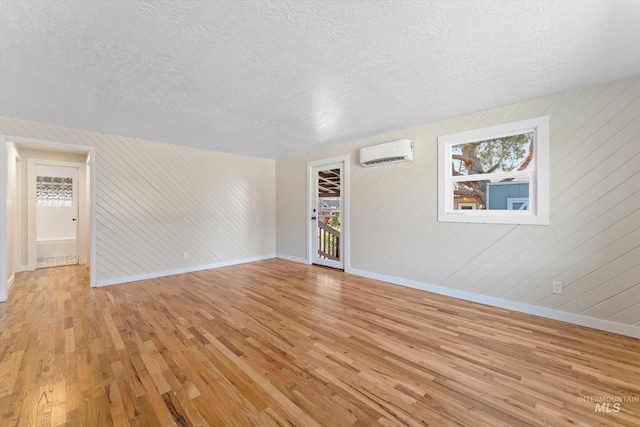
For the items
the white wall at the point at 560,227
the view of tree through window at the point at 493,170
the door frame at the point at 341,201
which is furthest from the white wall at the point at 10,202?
the view of tree through window at the point at 493,170

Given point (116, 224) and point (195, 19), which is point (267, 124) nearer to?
point (195, 19)

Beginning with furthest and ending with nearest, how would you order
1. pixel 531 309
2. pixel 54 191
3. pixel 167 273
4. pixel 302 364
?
pixel 54 191 → pixel 167 273 → pixel 531 309 → pixel 302 364

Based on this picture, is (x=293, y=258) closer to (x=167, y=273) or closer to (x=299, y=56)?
(x=167, y=273)

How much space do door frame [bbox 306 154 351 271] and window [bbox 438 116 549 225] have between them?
5.38 ft

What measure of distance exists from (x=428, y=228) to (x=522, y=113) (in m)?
1.69

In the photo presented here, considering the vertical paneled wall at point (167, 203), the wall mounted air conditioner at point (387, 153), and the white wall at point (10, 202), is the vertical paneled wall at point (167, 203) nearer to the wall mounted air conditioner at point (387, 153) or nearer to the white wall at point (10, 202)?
the white wall at point (10, 202)

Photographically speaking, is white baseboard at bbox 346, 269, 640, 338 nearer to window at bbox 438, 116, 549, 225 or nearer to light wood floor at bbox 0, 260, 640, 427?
light wood floor at bbox 0, 260, 640, 427

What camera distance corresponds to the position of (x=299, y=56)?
6.29 feet

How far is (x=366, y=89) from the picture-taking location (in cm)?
245

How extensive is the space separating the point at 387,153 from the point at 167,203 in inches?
153

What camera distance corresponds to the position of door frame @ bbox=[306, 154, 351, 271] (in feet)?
14.9

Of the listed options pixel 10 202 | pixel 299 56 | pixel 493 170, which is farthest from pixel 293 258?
pixel 10 202

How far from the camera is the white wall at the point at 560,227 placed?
2281 mm

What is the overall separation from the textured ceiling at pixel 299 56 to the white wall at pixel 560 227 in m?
0.28
